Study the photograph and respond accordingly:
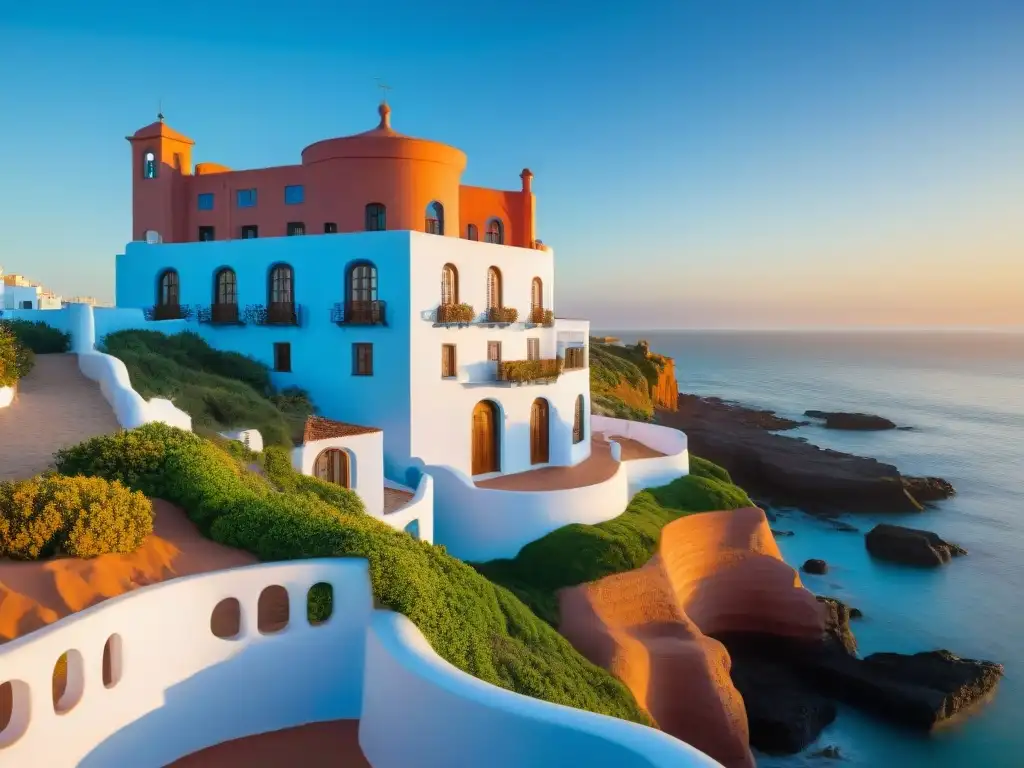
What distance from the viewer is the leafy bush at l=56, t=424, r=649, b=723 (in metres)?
9.98

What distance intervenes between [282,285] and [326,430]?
24.5ft

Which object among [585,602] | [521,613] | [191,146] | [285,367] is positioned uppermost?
[191,146]

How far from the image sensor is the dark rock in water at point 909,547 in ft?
124

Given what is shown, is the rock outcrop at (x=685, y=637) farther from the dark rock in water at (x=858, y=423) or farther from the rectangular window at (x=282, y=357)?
the dark rock in water at (x=858, y=423)

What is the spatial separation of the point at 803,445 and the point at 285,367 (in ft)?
161

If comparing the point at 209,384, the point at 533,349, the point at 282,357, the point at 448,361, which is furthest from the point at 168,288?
the point at 533,349

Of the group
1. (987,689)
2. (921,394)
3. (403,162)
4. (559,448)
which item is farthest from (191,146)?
(921,394)

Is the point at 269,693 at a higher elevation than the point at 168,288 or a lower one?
lower

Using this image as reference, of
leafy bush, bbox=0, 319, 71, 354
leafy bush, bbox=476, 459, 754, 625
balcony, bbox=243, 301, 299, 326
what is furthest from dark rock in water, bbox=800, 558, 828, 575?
leafy bush, bbox=0, 319, 71, 354

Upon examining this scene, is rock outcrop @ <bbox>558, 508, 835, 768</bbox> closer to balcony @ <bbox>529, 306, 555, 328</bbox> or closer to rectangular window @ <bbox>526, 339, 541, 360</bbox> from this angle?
rectangular window @ <bbox>526, 339, 541, 360</bbox>

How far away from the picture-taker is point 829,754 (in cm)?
2098

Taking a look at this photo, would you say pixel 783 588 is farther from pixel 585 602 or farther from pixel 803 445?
pixel 803 445

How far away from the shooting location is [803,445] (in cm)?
6231

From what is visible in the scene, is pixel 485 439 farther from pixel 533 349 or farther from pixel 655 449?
pixel 655 449
